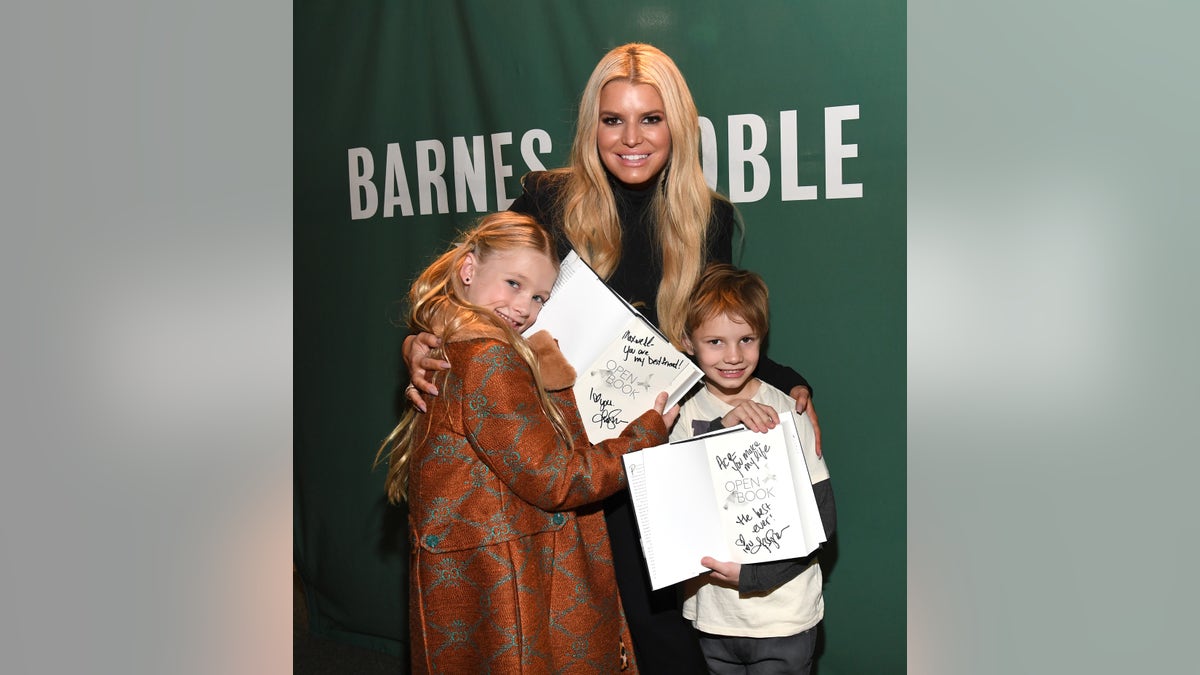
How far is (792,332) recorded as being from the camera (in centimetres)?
262

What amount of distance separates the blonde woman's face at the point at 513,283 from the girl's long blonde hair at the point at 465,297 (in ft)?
0.05

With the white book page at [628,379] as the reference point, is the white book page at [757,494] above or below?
below

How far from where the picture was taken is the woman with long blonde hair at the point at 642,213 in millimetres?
1938

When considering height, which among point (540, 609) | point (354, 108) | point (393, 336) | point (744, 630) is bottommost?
point (744, 630)

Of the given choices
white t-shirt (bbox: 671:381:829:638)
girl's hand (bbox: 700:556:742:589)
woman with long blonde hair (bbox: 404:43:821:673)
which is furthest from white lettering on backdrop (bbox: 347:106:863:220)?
girl's hand (bbox: 700:556:742:589)

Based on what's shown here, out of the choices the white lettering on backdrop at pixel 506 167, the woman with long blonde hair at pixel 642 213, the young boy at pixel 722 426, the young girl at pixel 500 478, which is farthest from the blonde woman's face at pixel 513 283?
the white lettering on backdrop at pixel 506 167

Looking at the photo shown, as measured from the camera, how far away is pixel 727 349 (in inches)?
73.7

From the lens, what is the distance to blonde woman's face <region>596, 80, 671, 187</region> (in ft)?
6.46

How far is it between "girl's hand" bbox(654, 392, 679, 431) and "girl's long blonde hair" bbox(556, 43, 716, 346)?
0.61ft

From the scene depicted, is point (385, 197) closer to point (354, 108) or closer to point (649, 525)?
point (354, 108)

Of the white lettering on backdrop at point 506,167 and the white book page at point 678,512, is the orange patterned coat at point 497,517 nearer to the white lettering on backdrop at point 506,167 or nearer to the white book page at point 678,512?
the white book page at point 678,512
